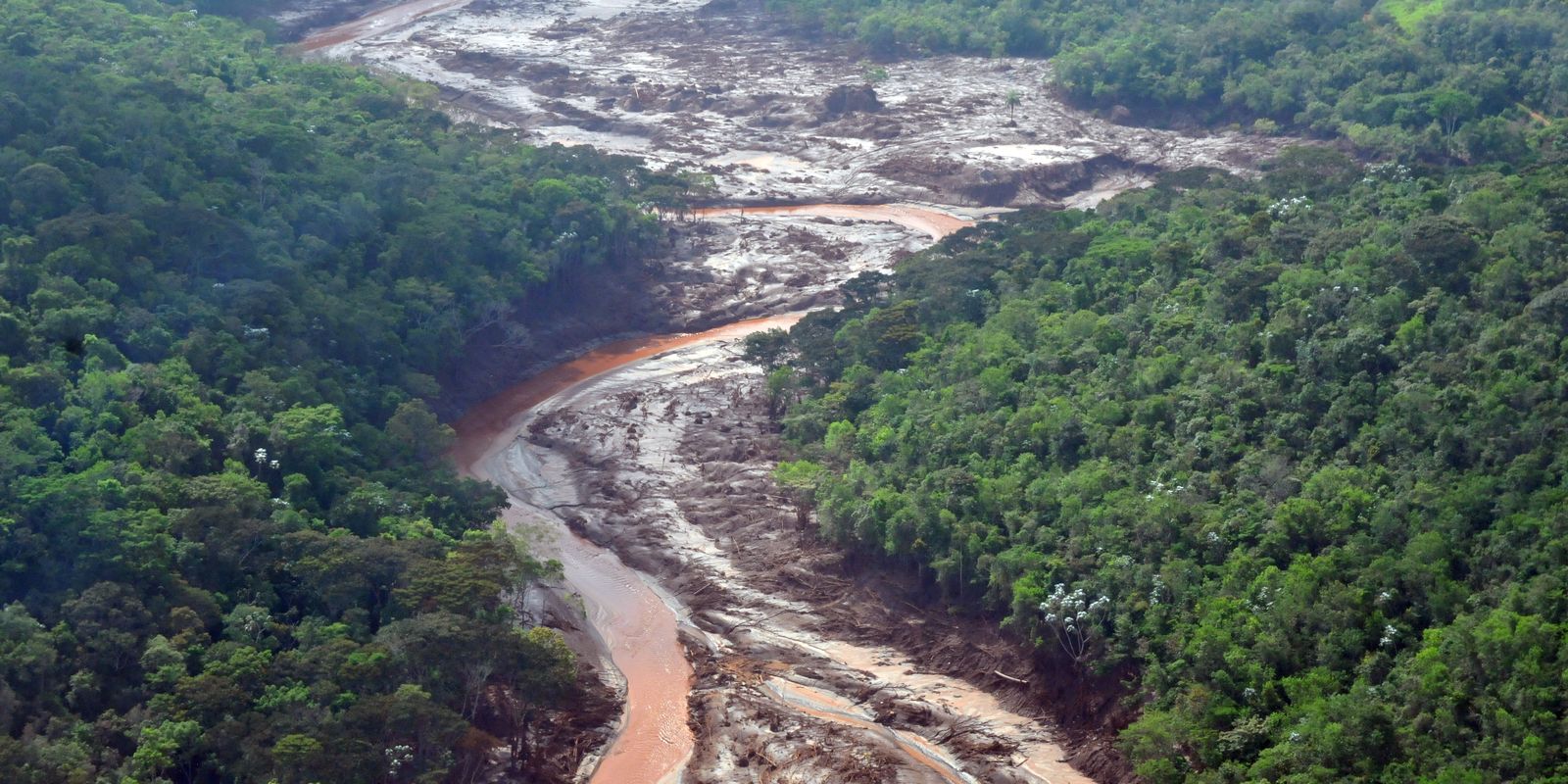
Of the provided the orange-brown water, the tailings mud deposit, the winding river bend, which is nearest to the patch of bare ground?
the winding river bend

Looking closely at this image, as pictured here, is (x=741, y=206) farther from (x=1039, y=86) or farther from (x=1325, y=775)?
(x=1325, y=775)

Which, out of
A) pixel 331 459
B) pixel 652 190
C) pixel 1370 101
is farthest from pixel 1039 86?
pixel 331 459

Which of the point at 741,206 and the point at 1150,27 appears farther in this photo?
the point at 1150,27

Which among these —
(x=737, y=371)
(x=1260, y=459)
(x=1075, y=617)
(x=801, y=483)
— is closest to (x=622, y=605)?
(x=801, y=483)

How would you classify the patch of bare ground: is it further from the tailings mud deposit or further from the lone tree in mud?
the tailings mud deposit

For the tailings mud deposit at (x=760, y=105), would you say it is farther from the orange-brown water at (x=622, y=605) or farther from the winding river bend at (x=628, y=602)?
the orange-brown water at (x=622, y=605)

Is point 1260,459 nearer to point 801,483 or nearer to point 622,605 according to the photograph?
point 801,483

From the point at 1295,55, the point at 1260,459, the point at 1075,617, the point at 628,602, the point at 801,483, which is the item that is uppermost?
the point at 1295,55
